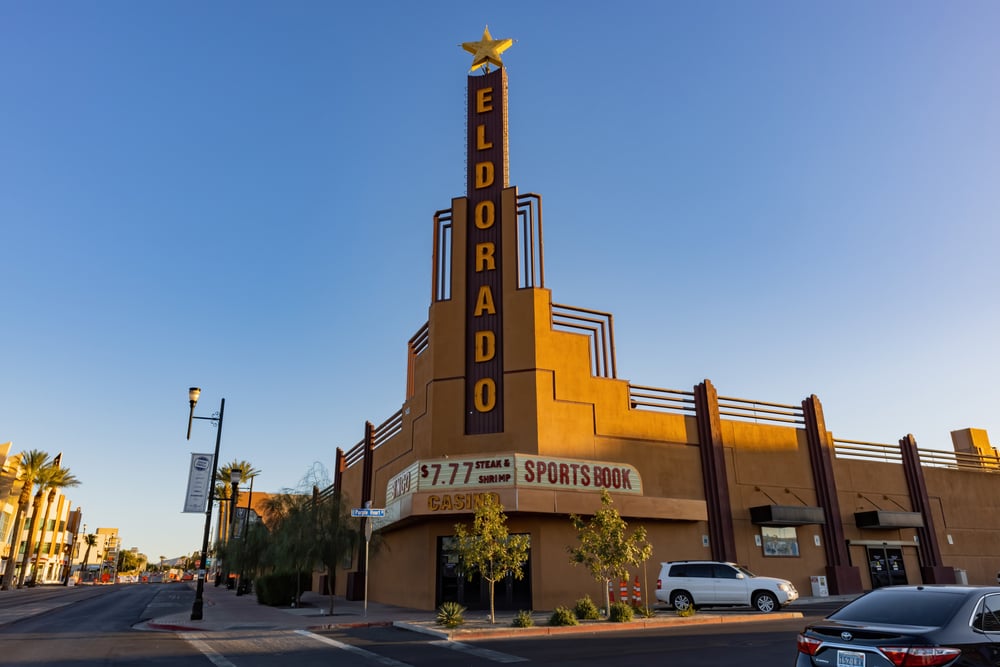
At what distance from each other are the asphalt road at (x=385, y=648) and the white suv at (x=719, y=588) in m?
1.88

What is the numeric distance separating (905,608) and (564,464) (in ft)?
60.1

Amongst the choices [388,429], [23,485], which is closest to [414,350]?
[388,429]

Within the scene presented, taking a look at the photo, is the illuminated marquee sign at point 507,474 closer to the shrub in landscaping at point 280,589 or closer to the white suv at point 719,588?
the white suv at point 719,588

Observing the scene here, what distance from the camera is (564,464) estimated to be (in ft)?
83.1

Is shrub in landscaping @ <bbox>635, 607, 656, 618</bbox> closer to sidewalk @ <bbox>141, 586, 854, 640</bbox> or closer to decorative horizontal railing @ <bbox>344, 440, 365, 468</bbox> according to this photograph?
sidewalk @ <bbox>141, 586, 854, 640</bbox>

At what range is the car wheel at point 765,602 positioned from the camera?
71.7ft

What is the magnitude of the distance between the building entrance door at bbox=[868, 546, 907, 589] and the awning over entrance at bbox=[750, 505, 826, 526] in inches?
177

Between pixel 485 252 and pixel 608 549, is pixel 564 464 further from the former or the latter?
pixel 485 252

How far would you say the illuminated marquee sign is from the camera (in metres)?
24.4

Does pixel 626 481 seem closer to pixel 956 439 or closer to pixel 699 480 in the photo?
pixel 699 480

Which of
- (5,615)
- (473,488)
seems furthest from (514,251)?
(5,615)

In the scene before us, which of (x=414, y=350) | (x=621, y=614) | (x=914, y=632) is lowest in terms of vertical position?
(x=621, y=614)

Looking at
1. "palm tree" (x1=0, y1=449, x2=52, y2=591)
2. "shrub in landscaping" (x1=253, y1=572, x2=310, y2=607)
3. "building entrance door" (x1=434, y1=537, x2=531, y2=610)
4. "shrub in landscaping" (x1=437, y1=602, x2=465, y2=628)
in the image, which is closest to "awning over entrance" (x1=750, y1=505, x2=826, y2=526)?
"building entrance door" (x1=434, y1=537, x2=531, y2=610)

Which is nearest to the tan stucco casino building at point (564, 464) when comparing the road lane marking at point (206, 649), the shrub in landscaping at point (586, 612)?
the shrub in landscaping at point (586, 612)
